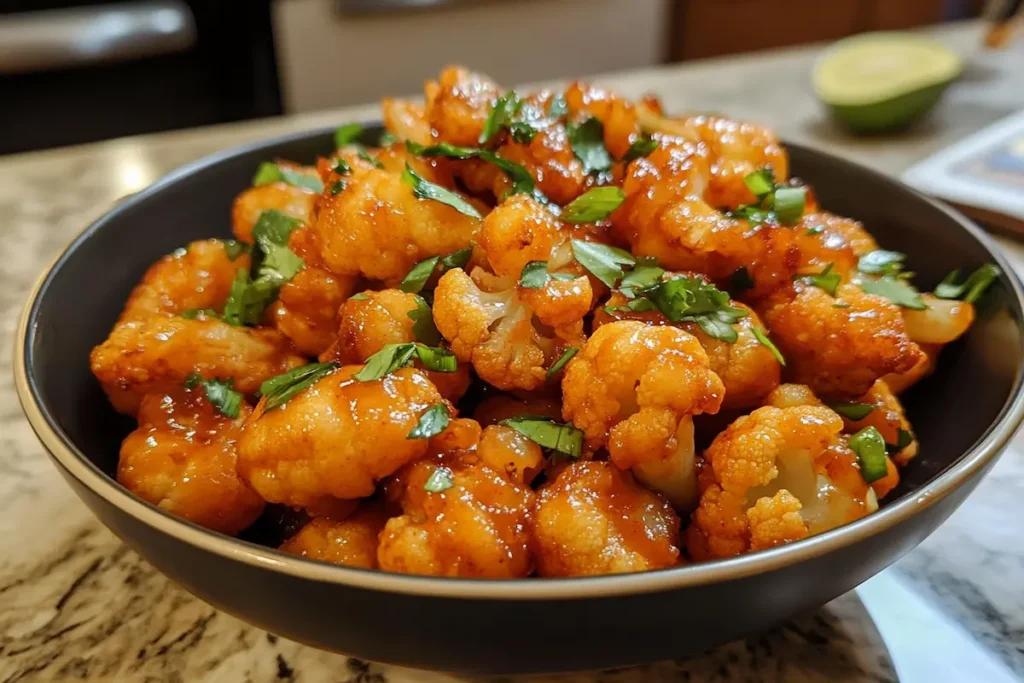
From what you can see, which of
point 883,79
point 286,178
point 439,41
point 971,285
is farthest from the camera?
point 439,41

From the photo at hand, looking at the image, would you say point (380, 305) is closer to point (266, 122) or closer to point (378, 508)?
point (378, 508)

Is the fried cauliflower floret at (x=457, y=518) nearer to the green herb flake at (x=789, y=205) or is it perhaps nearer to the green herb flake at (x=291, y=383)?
the green herb flake at (x=291, y=383)

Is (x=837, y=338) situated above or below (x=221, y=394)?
above

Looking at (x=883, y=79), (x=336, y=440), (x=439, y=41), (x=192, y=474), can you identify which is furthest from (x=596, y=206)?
(x=439, y=41)

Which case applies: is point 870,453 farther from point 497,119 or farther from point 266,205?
point 266,205

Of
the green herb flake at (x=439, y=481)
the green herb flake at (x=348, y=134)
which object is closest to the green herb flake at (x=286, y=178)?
the green herb flake at (x=348, y=134)

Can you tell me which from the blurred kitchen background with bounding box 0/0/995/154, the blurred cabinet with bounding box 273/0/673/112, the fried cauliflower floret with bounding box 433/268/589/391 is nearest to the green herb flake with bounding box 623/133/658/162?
the fried cauliflower floret with bounding box 433/268/589/391

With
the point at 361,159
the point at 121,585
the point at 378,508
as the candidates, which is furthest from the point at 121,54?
the point at 378,508

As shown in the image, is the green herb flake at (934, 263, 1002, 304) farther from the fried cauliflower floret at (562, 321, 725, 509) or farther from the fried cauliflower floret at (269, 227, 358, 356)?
the fried cauliflower floret at (269, 227, 358, 356)
